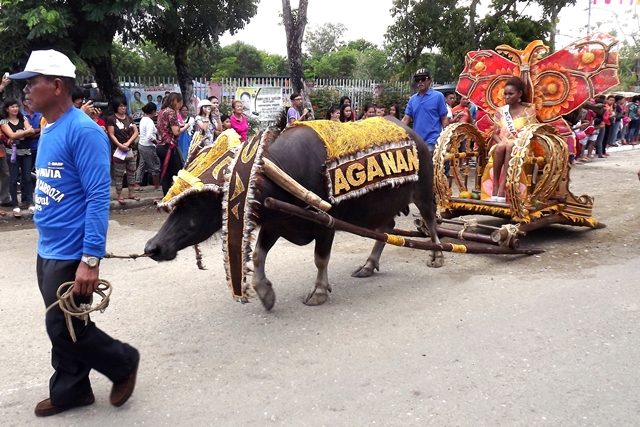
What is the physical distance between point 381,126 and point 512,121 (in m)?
2.17

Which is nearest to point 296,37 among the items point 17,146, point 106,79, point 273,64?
point 106,79

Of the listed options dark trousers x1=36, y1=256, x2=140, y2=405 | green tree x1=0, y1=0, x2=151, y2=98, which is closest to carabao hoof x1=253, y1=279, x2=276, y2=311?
dark trousers x1=36, y1=256, x2=140, y2=405

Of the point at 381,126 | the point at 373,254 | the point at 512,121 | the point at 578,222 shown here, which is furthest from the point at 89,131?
the point at 578,222

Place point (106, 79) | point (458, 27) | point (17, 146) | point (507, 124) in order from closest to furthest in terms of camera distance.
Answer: point (507, 124), point (17, 146), point (106, 79), point (458, 27)

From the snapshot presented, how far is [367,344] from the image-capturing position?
146 inches

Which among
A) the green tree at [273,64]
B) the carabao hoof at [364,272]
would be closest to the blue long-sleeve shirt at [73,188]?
the carabao hoof at [364,272]

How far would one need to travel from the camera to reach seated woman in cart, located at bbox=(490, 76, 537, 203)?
5.98m

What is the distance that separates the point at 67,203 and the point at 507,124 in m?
4.85

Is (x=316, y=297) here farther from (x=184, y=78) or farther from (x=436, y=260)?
(x=184, y=78)

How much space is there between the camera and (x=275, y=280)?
16.3ft

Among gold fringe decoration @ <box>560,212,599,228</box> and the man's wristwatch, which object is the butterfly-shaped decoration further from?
the man's wristwatch

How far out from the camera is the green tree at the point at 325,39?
61906mm

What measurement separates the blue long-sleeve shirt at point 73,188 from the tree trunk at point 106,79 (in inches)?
381

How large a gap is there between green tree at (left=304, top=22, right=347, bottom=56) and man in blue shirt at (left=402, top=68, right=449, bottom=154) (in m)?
56.5
